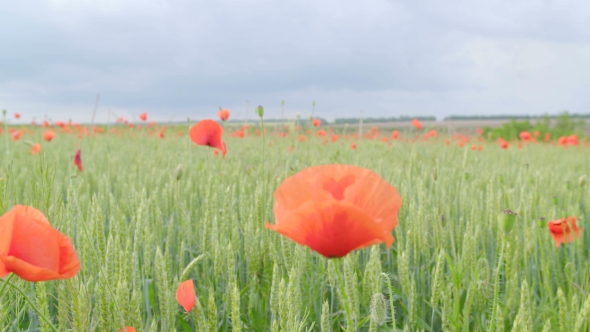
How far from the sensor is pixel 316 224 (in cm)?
50

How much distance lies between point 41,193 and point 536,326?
1203 millimetres

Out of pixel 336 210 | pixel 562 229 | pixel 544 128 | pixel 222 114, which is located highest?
pixel 222 114

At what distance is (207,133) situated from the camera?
1.62 m

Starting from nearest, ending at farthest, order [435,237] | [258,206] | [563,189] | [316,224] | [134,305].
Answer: [316,224], [134,305], [258,206], [435,237], [563,189]

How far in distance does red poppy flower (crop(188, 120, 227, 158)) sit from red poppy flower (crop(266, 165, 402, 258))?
3.69 ft

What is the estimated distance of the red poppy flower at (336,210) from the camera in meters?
0.49

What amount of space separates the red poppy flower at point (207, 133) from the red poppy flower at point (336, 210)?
112 centimetres

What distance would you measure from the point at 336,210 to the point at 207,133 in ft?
3.93

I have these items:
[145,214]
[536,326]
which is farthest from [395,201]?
[536,326]

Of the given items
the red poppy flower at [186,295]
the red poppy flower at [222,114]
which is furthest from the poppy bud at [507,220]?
the red poppy flower at [222,114]

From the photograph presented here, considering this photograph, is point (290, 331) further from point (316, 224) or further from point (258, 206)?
point (258, 206)

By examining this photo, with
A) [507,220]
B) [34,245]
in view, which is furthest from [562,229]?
[34,245]

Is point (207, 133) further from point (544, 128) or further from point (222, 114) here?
point (544, 128)

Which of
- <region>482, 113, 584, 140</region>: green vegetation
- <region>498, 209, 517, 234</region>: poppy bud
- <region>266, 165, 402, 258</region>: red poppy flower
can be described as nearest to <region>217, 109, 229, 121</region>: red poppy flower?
<region>498, 209, 517, 234</region>: poppy bud
